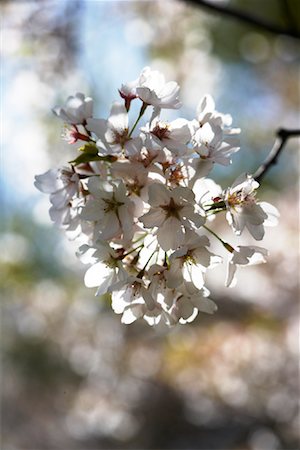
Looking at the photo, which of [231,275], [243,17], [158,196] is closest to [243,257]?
[231,275]

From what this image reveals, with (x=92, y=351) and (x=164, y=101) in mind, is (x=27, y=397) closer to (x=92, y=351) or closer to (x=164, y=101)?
(x=92, y=351)

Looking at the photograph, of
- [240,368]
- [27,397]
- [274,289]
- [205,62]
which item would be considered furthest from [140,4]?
[27,397]

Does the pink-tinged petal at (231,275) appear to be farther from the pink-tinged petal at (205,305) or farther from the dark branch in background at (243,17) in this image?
the dark branch in background at (243,17)

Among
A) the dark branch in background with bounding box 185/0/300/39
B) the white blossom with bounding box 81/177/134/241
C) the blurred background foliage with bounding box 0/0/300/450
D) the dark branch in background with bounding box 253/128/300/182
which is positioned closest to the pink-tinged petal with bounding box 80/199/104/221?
the white blossom with bounding box 81/177/134/241

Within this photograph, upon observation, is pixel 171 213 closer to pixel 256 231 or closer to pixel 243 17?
pixel 256 231

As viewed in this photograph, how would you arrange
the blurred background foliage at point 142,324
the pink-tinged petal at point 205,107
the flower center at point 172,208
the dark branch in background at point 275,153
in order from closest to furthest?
the flower center at point 172,208
the pink-tinged petal at point 205,107
the dark branch in background at point 275,153
the blurred background foliage at point 142,324

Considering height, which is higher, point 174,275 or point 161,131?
point 161,131

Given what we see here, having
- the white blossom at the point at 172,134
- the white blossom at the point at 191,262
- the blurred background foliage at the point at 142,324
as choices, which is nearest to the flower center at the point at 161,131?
the white blossom at the point at 172,134
